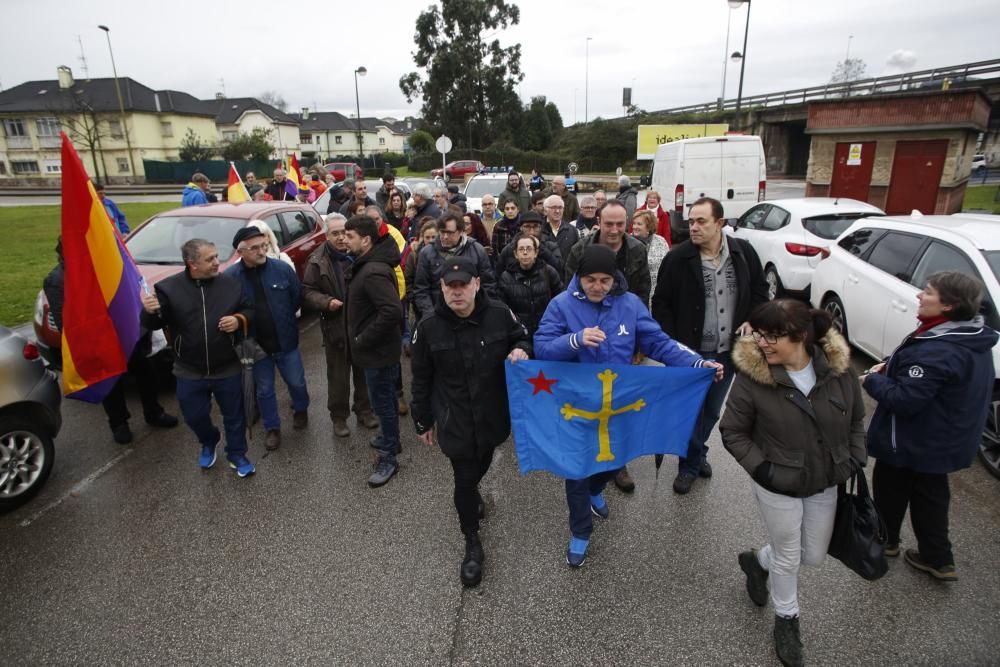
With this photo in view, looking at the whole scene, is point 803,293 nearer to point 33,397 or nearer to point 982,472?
point 982,472

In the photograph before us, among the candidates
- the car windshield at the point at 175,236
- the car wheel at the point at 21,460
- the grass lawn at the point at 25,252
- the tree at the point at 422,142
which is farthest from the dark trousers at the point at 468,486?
the tree at the point at 422,142

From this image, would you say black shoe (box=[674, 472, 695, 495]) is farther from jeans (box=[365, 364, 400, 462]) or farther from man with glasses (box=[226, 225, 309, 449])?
man with glasses (box=[226, 225, 309, 449])

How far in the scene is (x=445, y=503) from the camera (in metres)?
4.23

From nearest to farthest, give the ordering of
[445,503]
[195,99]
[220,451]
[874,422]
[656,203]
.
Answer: [874,422]
[445,503]
[220,451]
[656,203]
[195,99]

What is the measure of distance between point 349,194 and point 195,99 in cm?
6390

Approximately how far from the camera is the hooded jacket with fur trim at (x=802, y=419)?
8.48ft

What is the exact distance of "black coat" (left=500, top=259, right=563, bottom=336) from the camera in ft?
15.7

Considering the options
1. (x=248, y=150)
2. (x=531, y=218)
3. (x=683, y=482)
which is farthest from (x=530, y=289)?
(x=248, y=150)

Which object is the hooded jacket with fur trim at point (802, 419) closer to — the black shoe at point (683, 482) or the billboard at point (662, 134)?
the black shoe at point (683, 482)

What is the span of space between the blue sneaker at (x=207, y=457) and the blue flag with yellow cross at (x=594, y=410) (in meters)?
2.82

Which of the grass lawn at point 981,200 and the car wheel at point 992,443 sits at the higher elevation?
the grass lawn at point 981,200

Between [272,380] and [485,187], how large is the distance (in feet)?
37.2

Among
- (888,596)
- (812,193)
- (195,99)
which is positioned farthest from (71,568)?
(195,99)

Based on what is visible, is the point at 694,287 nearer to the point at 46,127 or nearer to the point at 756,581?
the point at 756,581
